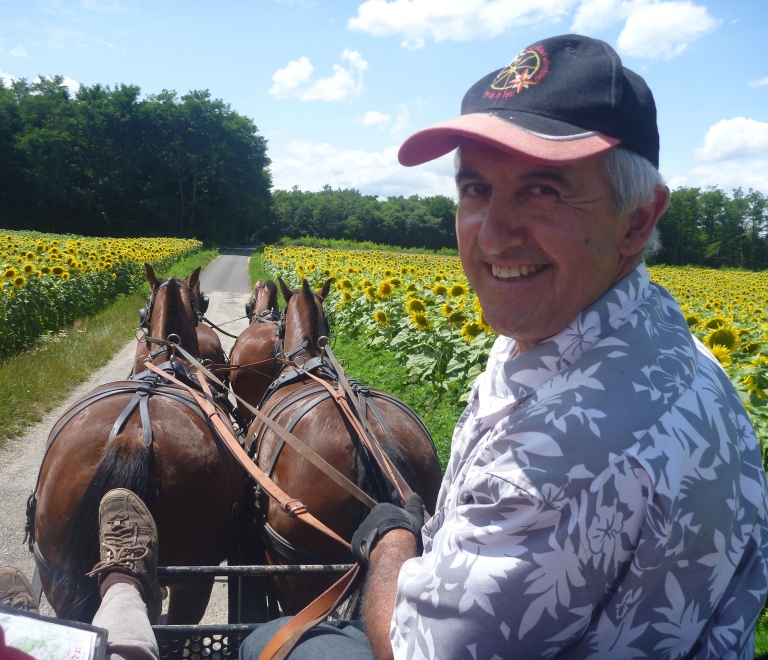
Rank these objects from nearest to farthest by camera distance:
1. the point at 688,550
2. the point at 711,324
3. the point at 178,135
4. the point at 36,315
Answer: the point at 688,550 < the point at 711,324 < the point at 36,315 < the point at 178,135

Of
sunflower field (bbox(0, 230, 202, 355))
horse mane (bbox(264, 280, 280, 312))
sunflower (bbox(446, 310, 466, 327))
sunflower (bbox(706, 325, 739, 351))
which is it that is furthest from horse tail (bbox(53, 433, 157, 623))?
sunflower field (bbox(0, 230, 202, 355))

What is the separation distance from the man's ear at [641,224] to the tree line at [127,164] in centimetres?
7260

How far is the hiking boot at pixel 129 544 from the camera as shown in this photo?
236cm

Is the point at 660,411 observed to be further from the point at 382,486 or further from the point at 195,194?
the point at 195,194

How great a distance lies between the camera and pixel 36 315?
9.97 metres

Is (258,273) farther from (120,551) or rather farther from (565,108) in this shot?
(565,108)

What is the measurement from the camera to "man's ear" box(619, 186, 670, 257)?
1.35m

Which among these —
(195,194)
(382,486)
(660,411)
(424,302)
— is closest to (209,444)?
(382,486)

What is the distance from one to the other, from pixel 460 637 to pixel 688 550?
0.43 meters

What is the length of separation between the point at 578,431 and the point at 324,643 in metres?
1.24

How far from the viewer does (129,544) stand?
2.38 m

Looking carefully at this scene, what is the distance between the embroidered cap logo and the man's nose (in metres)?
0.25

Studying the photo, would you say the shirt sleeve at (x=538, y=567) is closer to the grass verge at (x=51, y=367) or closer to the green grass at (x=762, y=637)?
the green grass at (x=762, y=637)

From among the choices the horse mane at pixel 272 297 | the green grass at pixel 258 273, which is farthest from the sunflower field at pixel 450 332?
the green grass at pixel 258 273
